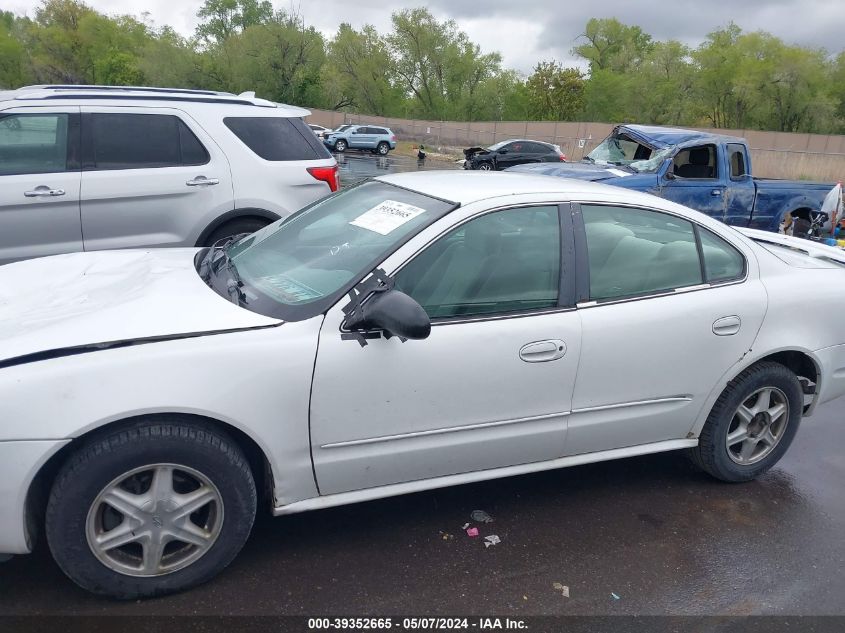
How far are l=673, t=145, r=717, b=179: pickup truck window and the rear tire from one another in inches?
245

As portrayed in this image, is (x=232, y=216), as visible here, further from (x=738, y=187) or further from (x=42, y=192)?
(x=738, y=187)

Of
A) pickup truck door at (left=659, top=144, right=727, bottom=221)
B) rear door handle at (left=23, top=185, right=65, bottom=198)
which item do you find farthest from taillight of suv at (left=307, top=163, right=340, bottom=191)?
pickup truck door at (left=659, top=144, right=727, bottom=221)

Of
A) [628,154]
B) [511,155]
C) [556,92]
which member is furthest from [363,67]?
[628,154]

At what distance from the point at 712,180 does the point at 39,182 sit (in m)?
8.24

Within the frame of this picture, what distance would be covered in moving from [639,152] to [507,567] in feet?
28.7

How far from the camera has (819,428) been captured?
4.91 m

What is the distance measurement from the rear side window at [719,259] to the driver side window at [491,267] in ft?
3.00

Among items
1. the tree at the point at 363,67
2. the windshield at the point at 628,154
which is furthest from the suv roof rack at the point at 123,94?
the tree at the point at 363,67

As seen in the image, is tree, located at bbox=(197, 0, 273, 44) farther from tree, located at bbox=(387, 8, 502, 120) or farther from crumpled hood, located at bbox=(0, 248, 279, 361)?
crumpled hood, located at bbox=(0, 248, 279, 361)

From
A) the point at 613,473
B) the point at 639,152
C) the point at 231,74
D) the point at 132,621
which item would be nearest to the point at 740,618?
the point at 613,473

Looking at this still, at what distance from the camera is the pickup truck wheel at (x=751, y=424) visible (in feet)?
12.3

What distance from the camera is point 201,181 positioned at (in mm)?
5918

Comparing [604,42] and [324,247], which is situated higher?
[604,42]

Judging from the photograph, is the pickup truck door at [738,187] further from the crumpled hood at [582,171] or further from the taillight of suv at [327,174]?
the taillight of suv at [327,174]
